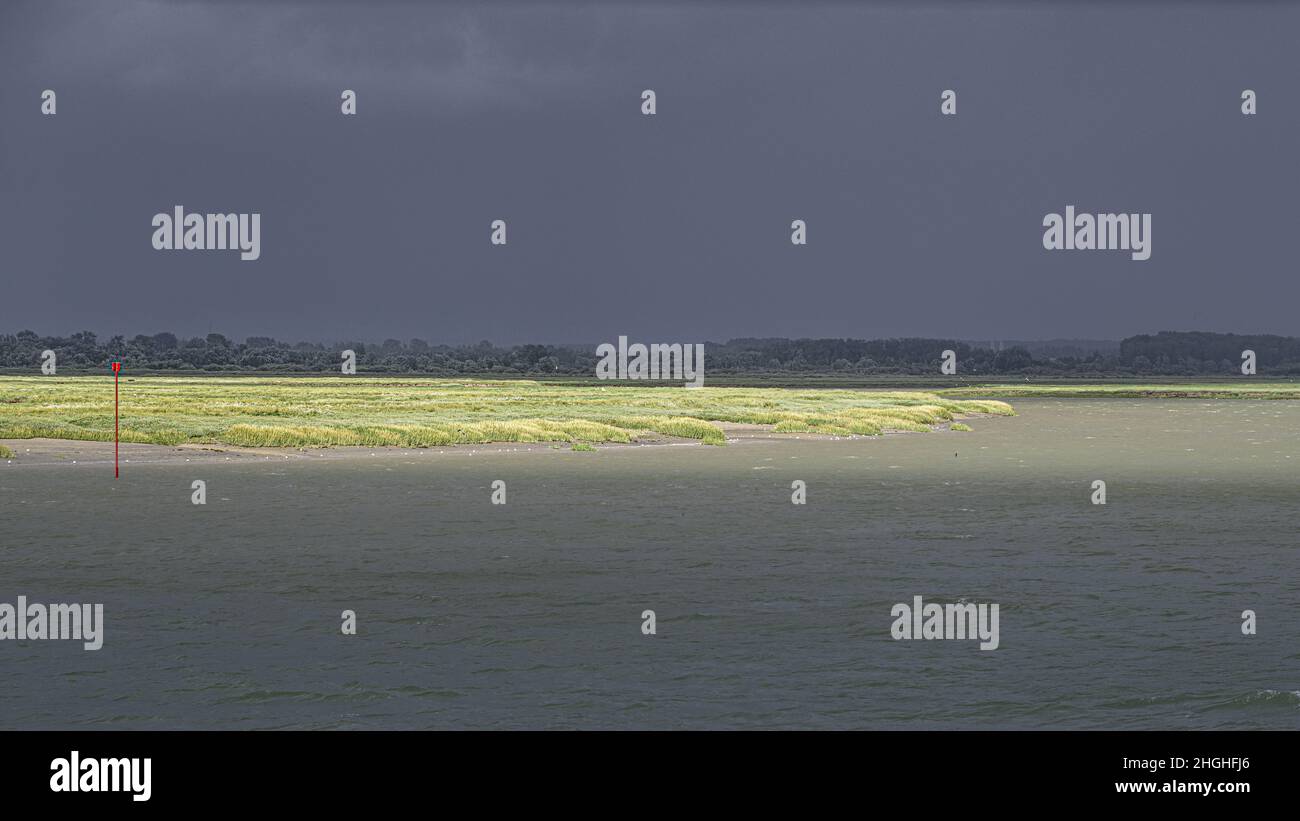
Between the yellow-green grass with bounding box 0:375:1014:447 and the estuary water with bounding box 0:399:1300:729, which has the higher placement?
the yellow-green grass with bounding box 0:375:1014:447

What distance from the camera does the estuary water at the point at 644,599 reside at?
14.1 m

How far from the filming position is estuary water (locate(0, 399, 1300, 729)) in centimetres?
1409

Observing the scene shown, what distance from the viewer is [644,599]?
819 inches

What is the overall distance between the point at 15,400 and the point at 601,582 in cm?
7905
